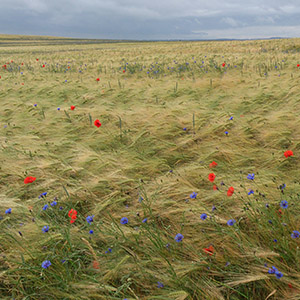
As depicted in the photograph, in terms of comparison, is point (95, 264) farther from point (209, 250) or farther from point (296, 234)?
point (296, 234)

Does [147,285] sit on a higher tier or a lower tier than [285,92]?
lower

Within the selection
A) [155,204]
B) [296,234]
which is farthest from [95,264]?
[296,234]

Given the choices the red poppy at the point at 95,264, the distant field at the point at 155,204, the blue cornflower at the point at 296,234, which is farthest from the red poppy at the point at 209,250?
the red poppy at the point at 95,264

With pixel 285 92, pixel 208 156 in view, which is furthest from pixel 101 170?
pixel 285 92

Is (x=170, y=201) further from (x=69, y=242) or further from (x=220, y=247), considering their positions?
(x=69, y=242)

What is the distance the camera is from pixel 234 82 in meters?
5.52

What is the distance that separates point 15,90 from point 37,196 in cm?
607

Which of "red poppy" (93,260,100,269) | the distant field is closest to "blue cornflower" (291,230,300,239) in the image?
the distant field

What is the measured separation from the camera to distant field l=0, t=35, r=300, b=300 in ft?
3.94

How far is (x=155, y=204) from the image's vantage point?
1776 millimetres

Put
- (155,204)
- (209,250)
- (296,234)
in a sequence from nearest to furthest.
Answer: (296,234)
(209,250)
(155,204)

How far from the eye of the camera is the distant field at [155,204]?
1.20 metres

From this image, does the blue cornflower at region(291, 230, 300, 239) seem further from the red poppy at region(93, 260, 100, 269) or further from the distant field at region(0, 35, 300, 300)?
the red poppy at region(93, 260, 100, 269)

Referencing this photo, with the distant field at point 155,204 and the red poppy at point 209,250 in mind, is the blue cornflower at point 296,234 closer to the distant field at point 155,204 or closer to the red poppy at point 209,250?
the distant field at point 155,204
